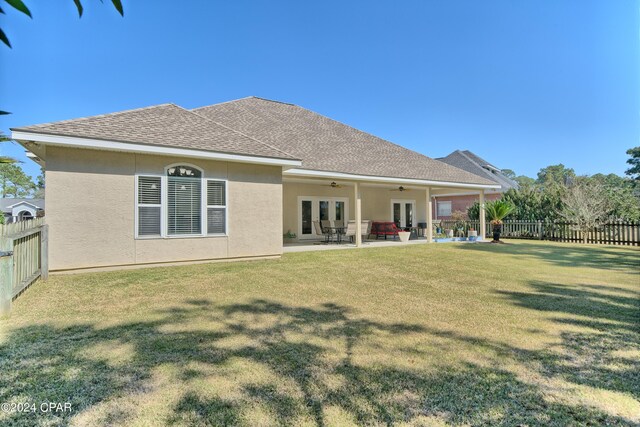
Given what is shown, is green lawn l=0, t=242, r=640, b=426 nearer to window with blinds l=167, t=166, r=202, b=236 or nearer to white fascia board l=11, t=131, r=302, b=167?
window with blinds l=167, t=166, r=202, b=236

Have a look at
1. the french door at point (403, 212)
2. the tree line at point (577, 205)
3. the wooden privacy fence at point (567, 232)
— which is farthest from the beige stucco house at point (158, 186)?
the tree line at point (577, 205)

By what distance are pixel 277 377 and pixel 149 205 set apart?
24.3 feet

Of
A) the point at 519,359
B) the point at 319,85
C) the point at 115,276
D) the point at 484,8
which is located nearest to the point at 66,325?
the point at 115,276

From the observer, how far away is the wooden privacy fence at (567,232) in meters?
16.0

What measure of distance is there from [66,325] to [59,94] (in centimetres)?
1279

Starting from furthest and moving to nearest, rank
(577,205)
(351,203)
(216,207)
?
(351,203) < (577,205) < (216,207)

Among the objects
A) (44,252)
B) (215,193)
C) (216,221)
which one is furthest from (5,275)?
(215,193)

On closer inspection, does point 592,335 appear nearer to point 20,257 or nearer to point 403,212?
point 20,257

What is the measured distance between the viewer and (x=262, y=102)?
19.7m

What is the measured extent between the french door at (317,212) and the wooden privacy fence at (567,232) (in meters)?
8.54

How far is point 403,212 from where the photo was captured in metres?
22.4

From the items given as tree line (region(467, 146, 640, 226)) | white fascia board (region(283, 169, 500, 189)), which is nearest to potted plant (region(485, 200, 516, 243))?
white fascia board (region(283, 169, 500, 189))

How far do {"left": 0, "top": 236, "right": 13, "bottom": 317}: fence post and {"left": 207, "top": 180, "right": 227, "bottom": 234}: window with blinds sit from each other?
4.98 meters

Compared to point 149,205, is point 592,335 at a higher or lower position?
lower
